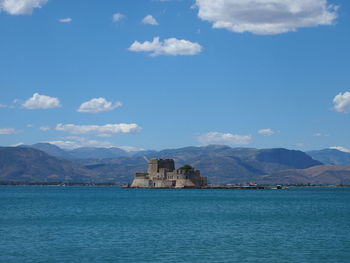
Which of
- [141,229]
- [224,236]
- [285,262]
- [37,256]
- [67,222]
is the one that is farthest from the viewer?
[67,222]

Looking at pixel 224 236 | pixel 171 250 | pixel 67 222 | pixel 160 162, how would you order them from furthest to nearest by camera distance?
pixel 160 162
pixel 67 222
pixel 224 236
pixel 171 250

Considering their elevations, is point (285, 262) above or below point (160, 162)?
below

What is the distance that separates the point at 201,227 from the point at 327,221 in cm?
1832

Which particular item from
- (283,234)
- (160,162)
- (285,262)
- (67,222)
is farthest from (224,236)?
(160,162)

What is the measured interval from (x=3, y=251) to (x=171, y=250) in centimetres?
1204

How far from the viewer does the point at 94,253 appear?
140ft

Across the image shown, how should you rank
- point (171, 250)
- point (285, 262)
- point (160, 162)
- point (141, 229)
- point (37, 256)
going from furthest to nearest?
point (160, 162), point (141, 229), point (171, 250), point (37, 256), point (285, 262)

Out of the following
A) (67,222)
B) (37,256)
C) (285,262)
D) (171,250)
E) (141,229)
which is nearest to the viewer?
(285,262)

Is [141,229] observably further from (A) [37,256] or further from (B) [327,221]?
(B) [327,221]

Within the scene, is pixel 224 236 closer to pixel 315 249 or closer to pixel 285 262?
pixel 315 249

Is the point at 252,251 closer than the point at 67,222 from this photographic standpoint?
Yes

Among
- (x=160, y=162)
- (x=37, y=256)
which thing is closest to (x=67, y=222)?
→ (x=37, y=256)

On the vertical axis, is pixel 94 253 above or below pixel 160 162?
below

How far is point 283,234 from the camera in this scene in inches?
2159
